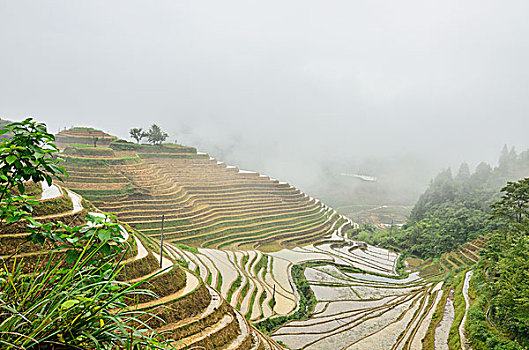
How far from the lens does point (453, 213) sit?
41.7 m

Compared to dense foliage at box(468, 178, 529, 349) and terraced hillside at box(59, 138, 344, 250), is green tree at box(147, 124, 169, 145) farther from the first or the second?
dense foliage at box(468, 178, 529, 349)

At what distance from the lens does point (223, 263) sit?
992 inches

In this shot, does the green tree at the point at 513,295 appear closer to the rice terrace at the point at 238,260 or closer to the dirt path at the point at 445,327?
the rice terrace at the point at 238,260

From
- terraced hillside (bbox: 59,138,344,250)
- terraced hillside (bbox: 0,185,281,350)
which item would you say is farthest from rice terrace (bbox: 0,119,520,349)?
terraced hillside (bbox: 59,138,344,250)

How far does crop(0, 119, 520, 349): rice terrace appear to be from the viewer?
1122 centimetres

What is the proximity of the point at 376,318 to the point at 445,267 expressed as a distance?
52.4 feet

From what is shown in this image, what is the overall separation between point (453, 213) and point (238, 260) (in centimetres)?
3139

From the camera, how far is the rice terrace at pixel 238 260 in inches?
442

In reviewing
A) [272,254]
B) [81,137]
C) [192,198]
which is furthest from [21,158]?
[81,137]

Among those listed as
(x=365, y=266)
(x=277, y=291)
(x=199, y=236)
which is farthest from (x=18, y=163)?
(x=365, y=266)

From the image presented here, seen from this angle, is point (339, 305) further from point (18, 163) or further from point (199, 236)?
point (18, 163)

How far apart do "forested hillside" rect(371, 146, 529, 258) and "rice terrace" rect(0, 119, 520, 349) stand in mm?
2632

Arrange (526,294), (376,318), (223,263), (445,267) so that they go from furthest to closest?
(445,267), (223,263), (376,318), (526,294)

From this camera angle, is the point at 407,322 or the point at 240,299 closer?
the point at 407,322
